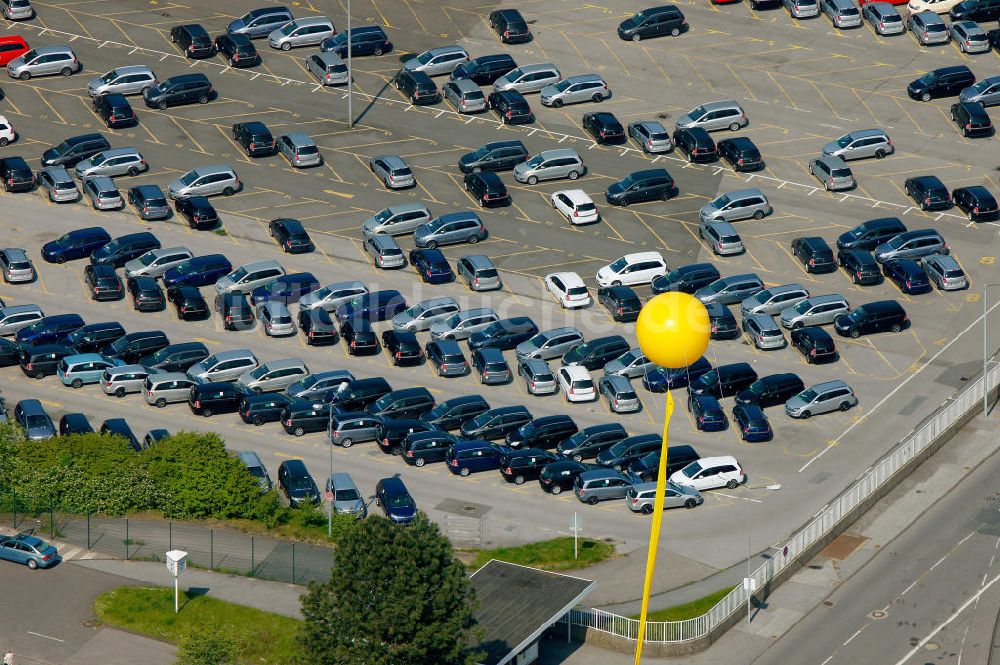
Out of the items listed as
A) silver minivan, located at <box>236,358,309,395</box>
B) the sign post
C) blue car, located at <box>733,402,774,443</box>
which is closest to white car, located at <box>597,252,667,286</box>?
blue car, located at <box>733,402,774,443</box>

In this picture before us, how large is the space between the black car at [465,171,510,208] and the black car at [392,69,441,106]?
10.3 meters

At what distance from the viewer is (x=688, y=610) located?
8931cm

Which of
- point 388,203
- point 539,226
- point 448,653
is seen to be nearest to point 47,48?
point 388,203

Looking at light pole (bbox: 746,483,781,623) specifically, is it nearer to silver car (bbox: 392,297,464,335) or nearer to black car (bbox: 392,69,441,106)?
silver car (bbox: 392,297,464,335)

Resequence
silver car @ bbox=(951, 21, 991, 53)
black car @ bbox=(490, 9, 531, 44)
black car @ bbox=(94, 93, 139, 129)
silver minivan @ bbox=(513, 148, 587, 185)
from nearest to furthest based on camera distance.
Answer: silver minivan @ bbox=(513, 148, 587, 185) < black car @ bbox=(94, 93, 139, 129) < silver car @ bbox=(951, 21, 991, 53) < black car @ bbox=(490, 9, 531, 44)

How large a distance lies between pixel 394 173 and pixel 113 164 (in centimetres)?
1645

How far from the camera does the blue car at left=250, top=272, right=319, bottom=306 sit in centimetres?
11244

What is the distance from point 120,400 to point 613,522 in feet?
85.4

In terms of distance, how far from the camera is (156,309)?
112m

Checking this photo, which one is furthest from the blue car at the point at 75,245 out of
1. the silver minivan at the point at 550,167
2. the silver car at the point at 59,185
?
the silver minivan at the point at 550,167

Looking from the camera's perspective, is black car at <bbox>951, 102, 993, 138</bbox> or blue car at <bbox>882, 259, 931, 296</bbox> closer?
blue car at <bbox>882, 259, 931, 296</bbox>

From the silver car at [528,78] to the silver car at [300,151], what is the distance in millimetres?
13604

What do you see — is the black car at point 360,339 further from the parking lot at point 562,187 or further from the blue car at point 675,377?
the blue car at point 675,377

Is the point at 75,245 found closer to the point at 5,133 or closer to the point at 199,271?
the point at 199,271
